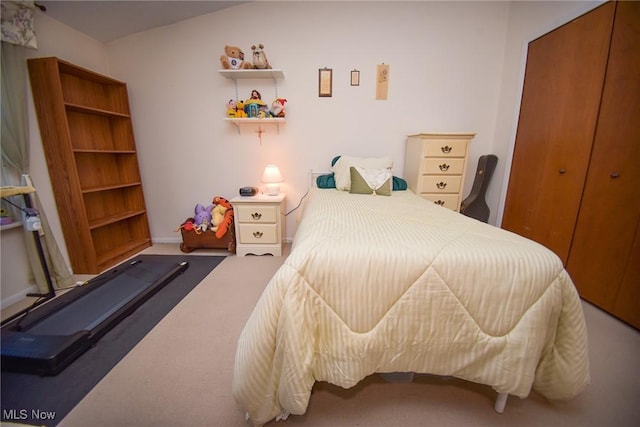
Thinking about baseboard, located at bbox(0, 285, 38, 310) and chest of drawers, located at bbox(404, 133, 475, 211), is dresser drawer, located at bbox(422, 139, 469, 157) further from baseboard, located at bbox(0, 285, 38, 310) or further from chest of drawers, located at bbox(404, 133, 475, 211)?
baseboard, located at bbox(0, 285, 38, 310)

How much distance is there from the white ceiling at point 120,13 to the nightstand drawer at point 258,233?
84.1 inches

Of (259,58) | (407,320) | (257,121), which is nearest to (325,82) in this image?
(259,58)

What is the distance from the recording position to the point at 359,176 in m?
2.22

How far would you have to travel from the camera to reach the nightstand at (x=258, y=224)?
2432mm

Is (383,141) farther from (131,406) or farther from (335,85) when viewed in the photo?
(131,406)

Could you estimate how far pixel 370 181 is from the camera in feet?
7.21

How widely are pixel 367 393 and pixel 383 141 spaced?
232 cm

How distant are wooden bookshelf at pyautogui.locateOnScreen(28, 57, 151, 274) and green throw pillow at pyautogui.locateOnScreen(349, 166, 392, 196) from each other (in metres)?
2.31

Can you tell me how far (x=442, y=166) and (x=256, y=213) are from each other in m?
1.91

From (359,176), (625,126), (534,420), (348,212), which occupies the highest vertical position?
(625,126)

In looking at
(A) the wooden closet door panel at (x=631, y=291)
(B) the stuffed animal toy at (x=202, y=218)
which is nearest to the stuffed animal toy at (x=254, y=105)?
(B) the stuffed animal toy at (x=202, y=218)

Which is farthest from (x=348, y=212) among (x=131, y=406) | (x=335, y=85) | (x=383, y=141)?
(x=335, y=85)

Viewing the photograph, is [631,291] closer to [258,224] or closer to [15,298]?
[258,224]

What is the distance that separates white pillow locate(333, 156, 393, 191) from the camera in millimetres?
2346
